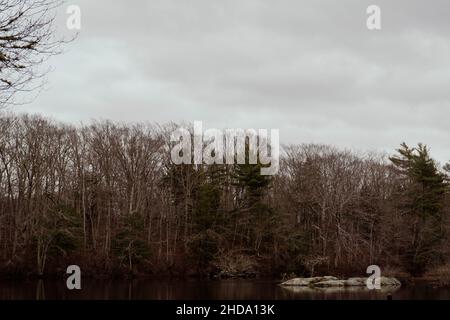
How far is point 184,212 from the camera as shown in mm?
52656

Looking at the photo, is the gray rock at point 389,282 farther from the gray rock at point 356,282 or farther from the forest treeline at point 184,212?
the forest treeline at point 184,212

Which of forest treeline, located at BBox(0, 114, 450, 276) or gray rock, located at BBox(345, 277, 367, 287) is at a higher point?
forest treeline, located at BBox(0, 114, 450, 276)

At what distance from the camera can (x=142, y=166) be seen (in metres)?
54.3

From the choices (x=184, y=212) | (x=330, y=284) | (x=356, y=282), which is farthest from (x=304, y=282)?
(x=184, y=212)

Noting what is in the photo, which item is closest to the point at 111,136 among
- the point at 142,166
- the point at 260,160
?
the point at 142,166

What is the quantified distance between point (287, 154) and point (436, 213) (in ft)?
58.5

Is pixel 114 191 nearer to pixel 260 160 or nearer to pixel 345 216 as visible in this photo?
pixel 260 160

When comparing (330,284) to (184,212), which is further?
(184,212)

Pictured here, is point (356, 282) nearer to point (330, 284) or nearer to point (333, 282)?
→ point (333, 282)

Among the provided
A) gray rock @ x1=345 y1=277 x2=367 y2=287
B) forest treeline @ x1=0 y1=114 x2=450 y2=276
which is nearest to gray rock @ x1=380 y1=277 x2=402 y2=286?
gray rock @ x1=345 y1=277 x2=367 y2=287

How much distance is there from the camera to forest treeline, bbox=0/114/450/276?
151 ft

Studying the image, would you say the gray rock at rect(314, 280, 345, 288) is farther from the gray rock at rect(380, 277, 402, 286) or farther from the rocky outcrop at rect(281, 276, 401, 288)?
the gray rock at rect(380, 277, 402, 286)

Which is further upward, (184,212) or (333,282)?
(184,212)

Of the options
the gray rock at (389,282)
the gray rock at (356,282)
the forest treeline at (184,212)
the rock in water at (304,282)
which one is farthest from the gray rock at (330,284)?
the forest treeline at (184,212)
